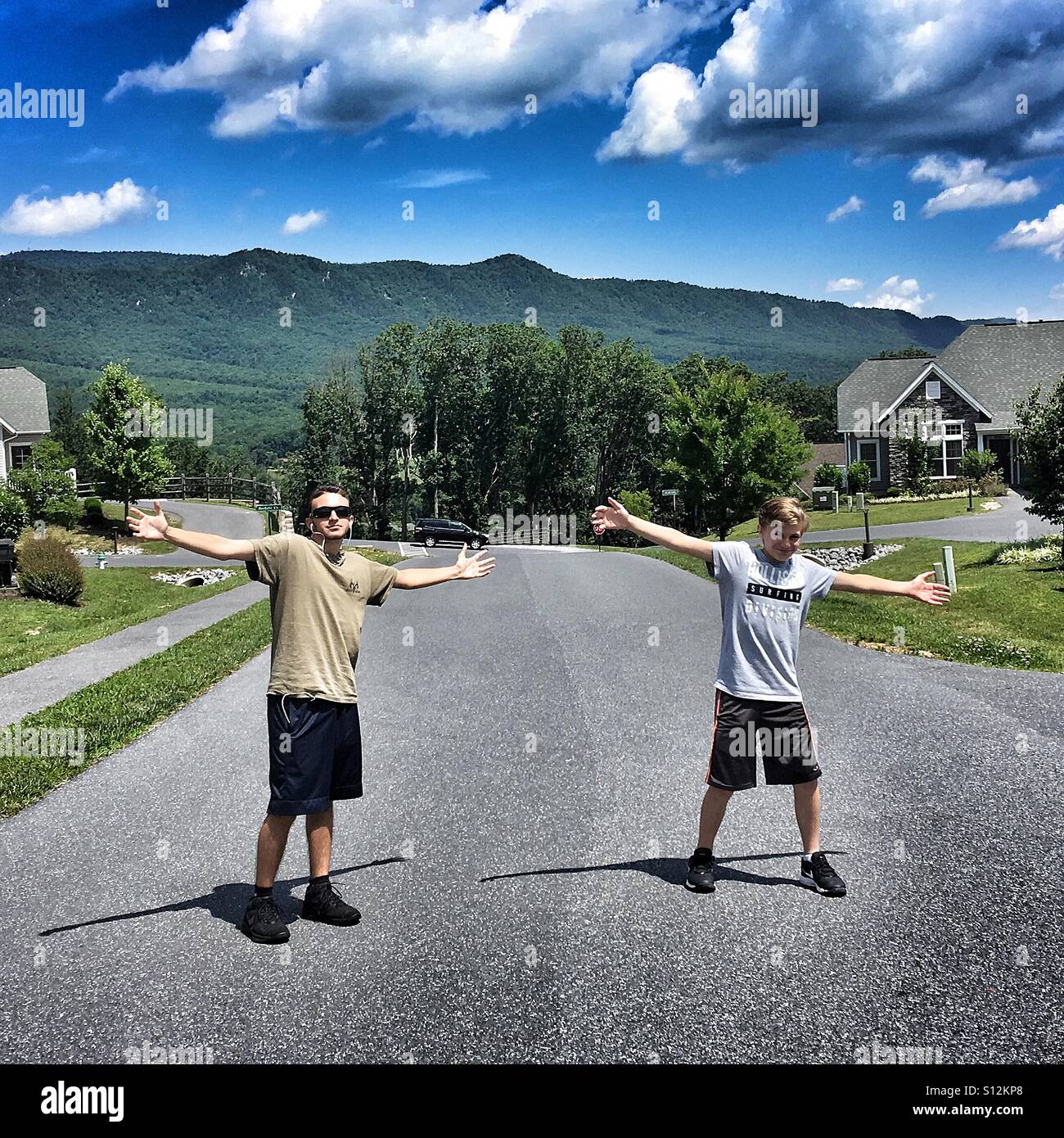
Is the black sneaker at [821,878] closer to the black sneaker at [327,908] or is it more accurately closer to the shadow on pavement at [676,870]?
the shadow on pavement at [676,870]

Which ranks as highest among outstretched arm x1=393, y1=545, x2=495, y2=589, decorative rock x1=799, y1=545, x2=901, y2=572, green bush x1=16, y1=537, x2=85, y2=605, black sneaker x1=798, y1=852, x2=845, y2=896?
outstretched arm x1=393, y1=545, x2=495, y2=589

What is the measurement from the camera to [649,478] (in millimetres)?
87000

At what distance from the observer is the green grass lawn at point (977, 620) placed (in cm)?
1322

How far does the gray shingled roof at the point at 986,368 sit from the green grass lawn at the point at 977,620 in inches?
1448

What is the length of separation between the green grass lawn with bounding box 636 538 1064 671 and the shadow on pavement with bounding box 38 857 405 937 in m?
9.54

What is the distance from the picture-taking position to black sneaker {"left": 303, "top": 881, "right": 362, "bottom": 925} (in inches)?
201

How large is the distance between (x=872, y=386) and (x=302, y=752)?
60.1 metres

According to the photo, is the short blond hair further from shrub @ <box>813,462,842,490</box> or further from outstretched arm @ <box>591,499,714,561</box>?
shrub @ <box>813,462,842,490</box>

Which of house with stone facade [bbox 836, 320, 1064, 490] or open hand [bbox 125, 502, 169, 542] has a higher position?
house with stone facade [bbox 836, 320, 1064, 490]

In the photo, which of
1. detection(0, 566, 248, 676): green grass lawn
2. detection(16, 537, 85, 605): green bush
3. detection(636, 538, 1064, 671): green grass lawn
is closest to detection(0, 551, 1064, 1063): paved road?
detection(636, 538, 1064, 671): green grass lawn

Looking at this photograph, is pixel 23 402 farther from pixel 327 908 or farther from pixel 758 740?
pixel 758 740
